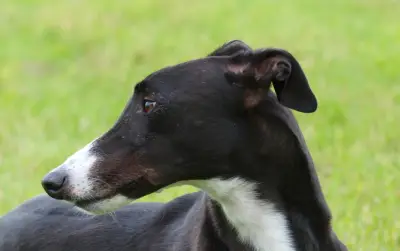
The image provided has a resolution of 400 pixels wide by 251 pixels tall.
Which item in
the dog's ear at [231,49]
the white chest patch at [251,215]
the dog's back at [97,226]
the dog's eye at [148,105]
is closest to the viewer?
the dog's eye at [148,105]

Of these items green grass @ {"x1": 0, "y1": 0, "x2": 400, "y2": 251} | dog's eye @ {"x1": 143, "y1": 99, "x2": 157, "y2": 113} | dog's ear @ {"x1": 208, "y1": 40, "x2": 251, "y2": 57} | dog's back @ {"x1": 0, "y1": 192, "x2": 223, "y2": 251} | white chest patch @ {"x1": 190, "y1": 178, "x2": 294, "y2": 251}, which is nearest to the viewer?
dog's eye @ {"x1": 143, "y1": 99, "x2": 157, "y2": 113}

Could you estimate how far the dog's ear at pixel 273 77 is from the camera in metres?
4.46

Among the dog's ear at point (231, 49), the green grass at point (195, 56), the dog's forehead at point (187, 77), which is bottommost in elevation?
the green grass at point (195, 56)

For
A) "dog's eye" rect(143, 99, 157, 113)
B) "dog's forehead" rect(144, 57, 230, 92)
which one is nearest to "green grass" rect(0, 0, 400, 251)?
"dog's forehead" rect(144, 57, 230, 92)

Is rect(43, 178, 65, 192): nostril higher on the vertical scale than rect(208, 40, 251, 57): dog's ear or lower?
lower

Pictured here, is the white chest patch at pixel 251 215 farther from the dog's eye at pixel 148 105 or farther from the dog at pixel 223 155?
the dog's eye at pixel 148 105

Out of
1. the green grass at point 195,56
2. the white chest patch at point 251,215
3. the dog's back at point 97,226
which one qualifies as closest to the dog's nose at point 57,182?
the white chest patch at point 251,215

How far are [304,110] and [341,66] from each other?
Result: 7328 millimetres

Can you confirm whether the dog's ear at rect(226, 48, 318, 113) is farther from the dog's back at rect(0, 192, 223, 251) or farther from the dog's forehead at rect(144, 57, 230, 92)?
the dog's back at rect(0, 192, 223, 251)

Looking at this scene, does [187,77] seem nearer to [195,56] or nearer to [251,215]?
[251,215]

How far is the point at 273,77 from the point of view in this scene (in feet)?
14.7

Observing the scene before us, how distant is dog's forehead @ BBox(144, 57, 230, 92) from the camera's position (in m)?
4.45

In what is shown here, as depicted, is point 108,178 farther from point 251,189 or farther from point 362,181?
point 362,181

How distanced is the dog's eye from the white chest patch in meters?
0.40
